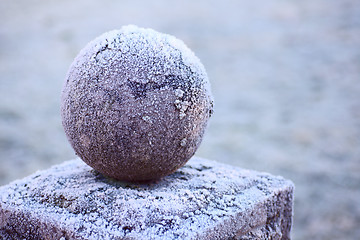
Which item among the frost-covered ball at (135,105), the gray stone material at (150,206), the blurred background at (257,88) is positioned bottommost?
the gray stone material at (150,206)

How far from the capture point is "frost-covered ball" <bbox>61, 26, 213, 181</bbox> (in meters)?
1.83

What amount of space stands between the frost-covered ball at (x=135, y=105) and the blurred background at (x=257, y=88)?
2.28 m

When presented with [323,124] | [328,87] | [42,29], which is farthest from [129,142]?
[42,29]

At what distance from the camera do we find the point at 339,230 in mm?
3732

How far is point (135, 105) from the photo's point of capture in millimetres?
1822

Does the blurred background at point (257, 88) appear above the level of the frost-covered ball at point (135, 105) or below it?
above

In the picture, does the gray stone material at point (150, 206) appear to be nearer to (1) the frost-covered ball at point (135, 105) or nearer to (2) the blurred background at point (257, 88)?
(1) the frost-covered ball at point (135, 105)

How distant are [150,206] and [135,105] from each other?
43 centimetres

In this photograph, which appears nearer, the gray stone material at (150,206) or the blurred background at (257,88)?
the gray stone material at (150,206)

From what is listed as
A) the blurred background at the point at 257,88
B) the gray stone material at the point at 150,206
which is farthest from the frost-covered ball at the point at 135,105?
the blurred background at the point at 257,88

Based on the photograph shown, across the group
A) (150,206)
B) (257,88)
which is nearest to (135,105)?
(150,206)

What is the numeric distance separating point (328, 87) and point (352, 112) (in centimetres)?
97

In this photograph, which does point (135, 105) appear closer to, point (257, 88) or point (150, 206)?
point (150, 206)

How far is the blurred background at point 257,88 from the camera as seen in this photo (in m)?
4.77
